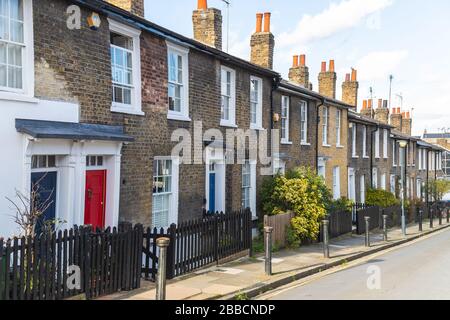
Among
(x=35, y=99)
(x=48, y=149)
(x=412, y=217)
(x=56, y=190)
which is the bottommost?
(x=412, y=217)

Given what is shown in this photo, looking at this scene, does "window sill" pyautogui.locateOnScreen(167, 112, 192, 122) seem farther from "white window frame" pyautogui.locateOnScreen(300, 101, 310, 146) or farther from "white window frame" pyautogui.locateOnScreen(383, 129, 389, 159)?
"white window frame" pyautogui.locateOnScreen(383, 129, 389, 159)

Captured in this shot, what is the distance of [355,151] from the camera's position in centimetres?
2950

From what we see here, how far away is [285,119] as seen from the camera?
65.9 ft

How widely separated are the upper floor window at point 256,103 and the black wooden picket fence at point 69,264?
9.11 meters

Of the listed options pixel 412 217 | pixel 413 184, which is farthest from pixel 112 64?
pixel 413 184

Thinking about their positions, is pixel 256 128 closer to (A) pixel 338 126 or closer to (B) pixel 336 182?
(A) pixel 338 126

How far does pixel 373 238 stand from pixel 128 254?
1552cm

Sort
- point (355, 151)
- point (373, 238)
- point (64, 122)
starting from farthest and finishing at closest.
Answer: point (355, 151)
point (373, 238)
point (64, 122)

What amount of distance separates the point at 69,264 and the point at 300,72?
21.6m

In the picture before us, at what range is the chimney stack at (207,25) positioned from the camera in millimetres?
16750

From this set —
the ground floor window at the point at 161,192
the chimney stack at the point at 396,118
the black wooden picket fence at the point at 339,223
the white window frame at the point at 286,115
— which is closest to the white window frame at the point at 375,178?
the black wooden picket fence at the point at 339,223

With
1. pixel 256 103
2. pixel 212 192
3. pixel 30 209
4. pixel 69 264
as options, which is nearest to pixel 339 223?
pixel 256 103
